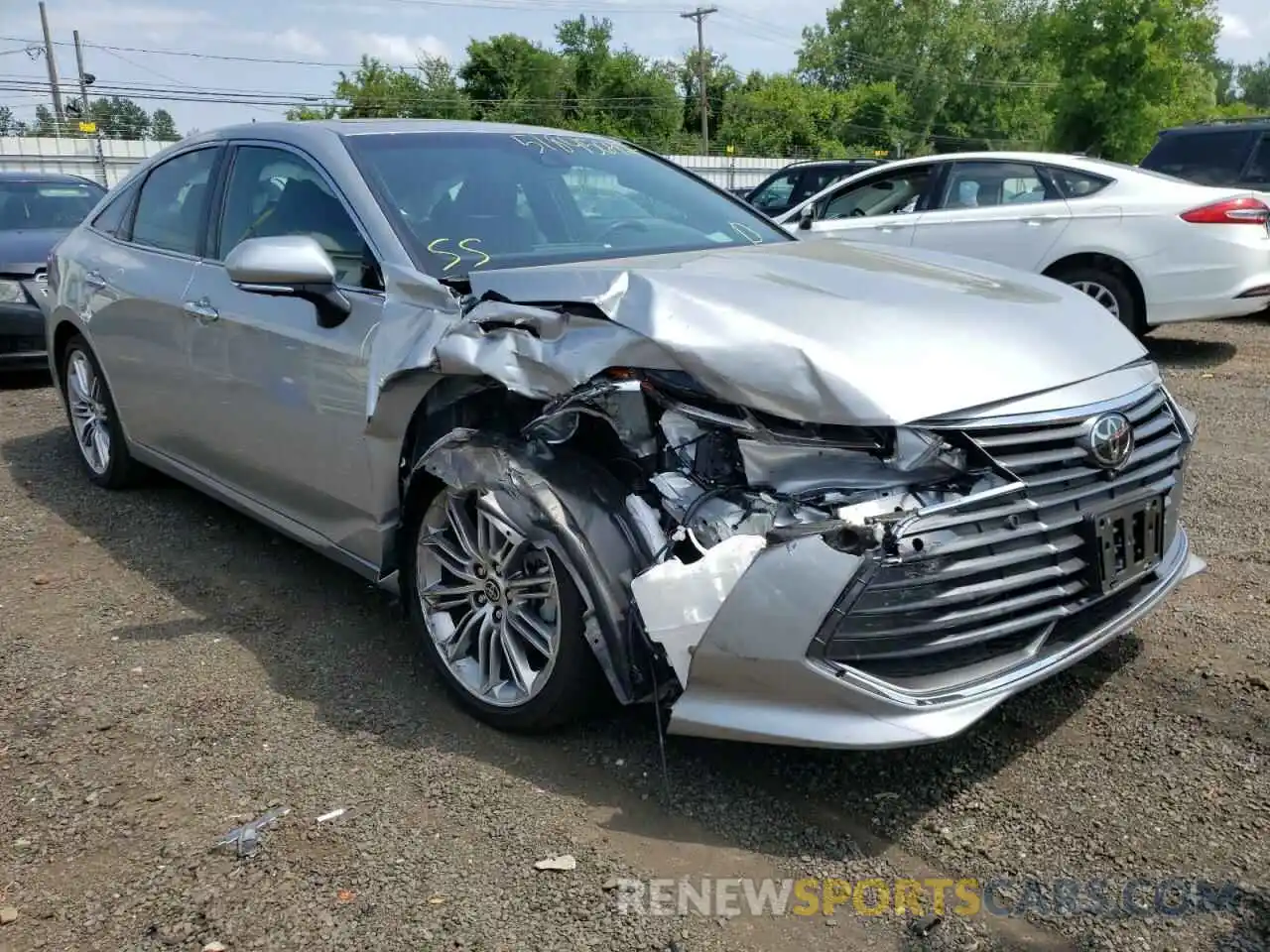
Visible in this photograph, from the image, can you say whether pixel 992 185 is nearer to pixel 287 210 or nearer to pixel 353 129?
pixel 353 129

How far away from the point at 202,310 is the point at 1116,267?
6.39m

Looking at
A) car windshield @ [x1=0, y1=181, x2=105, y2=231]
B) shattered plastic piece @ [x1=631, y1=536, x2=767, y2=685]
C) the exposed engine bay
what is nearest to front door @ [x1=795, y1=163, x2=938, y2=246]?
the exposed engine bay

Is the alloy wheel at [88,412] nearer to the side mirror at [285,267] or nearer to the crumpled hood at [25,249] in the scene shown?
the side mirror at [285,267]

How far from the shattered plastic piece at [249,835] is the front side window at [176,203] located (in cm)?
250

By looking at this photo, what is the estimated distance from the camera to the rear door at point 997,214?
8086 mm

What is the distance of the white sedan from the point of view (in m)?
7.50

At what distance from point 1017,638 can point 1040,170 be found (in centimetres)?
662

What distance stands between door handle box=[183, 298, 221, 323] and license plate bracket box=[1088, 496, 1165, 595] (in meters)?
3.05

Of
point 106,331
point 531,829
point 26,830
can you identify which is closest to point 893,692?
point 531,829

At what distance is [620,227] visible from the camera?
150 inches

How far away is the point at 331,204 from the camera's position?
3580 mm

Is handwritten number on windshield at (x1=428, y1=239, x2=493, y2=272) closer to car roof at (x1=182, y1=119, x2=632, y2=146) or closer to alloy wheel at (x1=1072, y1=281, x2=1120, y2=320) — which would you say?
car roof at (x1=182, y1=119, x2=632, y2=146)

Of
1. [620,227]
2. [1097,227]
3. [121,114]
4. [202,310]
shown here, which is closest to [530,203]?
[620,227]

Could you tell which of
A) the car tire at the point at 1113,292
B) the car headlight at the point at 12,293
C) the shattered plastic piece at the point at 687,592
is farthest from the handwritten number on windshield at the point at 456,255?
the car headlight at the point at 12,293
